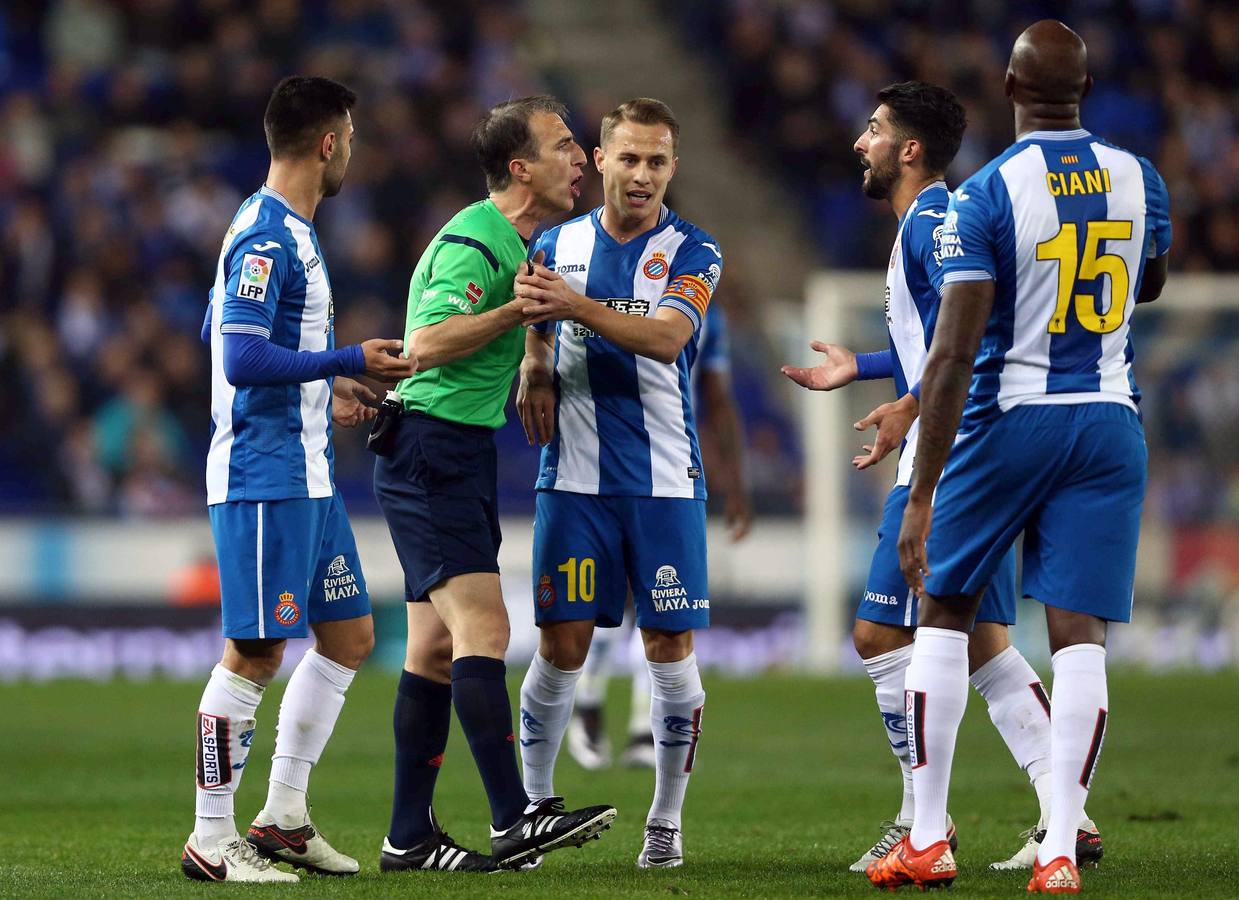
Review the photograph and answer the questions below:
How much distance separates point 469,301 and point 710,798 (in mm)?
3094

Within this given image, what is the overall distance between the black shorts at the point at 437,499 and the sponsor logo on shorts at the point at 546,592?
0.24 metres

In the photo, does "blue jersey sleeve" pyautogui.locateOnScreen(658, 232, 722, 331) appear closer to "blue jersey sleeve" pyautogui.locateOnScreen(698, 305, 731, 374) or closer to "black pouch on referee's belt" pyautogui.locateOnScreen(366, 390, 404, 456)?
"black pouch on referee's belt" pyautogui.locateOnScreen(366, 390, 404, 456)

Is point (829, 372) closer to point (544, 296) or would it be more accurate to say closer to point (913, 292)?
point (913, 292)

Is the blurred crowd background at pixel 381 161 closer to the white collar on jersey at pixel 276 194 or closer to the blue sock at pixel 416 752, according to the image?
the blue sock at pixel 416 752

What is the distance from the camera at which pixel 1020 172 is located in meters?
5.10

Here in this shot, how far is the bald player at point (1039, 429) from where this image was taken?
5.03 metres

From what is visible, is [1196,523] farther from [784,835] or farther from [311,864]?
[311,864]

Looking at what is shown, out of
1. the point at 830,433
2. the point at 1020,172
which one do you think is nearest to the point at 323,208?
the point at 830,433

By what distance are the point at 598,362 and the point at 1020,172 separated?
64.7 inches

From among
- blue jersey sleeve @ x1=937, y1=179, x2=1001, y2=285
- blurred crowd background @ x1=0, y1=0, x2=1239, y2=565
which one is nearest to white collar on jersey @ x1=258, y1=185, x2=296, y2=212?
blue jersey sleeve @ x1=937, y1=179, x2=1001, y2=285

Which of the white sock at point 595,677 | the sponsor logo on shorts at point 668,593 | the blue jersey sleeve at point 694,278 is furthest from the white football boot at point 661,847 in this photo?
the white sock at point 595,677

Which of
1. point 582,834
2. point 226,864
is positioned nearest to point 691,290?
point 582,834

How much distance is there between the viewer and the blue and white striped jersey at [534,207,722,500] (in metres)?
6.08

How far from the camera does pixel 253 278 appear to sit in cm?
546
